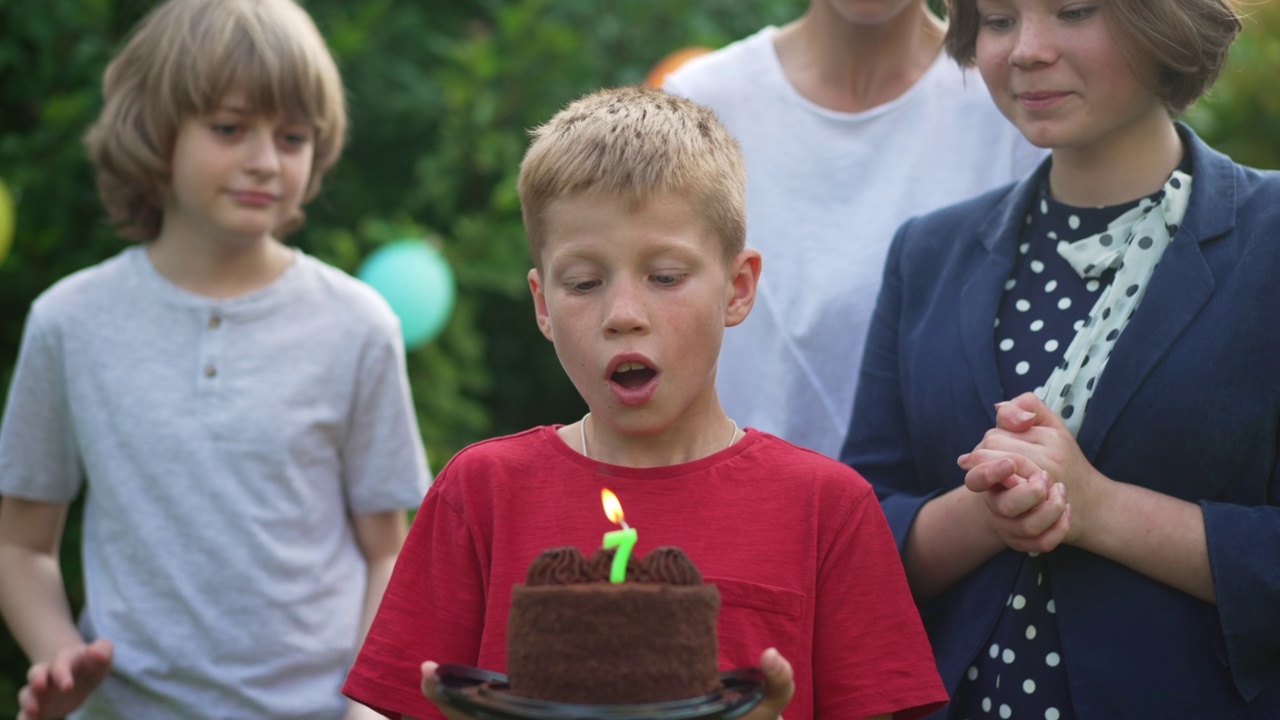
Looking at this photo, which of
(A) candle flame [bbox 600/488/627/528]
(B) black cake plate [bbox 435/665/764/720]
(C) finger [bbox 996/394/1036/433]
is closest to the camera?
(B) black cake plate [bbox 435/665/764/720]

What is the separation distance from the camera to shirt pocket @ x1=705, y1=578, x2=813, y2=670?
2174mm

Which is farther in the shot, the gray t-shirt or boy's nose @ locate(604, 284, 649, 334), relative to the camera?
the gray t-shirt

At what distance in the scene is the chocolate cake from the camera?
5.85ft

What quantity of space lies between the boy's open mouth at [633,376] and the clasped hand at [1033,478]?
0.54m

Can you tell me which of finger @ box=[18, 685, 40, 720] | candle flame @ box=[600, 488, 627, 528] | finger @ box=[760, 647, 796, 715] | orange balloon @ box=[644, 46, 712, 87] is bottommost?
finger @ box=[18, 685, 40, 720]

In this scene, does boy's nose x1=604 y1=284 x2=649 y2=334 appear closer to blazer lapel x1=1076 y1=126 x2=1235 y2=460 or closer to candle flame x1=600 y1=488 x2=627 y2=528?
candle flame x1=600 y1=488 x2=627 y2=528

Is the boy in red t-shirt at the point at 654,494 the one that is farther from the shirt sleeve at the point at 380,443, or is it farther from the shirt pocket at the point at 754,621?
the shirt sleeve at the point at 380,443

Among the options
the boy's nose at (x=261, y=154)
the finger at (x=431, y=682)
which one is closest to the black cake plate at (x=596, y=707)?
the finger at (x=431, y=682)

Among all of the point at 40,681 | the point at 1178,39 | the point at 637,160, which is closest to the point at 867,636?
the point at 637,160

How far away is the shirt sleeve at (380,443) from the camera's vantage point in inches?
135

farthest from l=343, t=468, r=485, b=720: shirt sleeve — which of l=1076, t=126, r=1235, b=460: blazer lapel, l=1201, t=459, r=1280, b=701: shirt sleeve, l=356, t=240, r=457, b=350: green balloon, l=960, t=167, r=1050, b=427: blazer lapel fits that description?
l=356, t=240, r=457, b=350: green balloon

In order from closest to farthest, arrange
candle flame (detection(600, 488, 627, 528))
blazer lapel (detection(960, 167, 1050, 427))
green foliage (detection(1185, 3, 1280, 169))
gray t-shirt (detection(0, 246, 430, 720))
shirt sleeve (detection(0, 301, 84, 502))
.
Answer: candle flame (detection(600, 488, 627, 528)), blazer lapel (detection(960, 167, 1050, 427)), gray t-shirt (detection(0, 246, 430, 720)), shirt sleeve (detection(0, 301, 84, 502)), green foliage (detection(1185, 3, 1280, 169))

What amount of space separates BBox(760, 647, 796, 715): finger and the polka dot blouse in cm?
69

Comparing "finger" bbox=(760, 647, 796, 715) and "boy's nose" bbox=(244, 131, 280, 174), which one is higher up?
"boy's nose" bbox=(244, 131, 280, 174)
